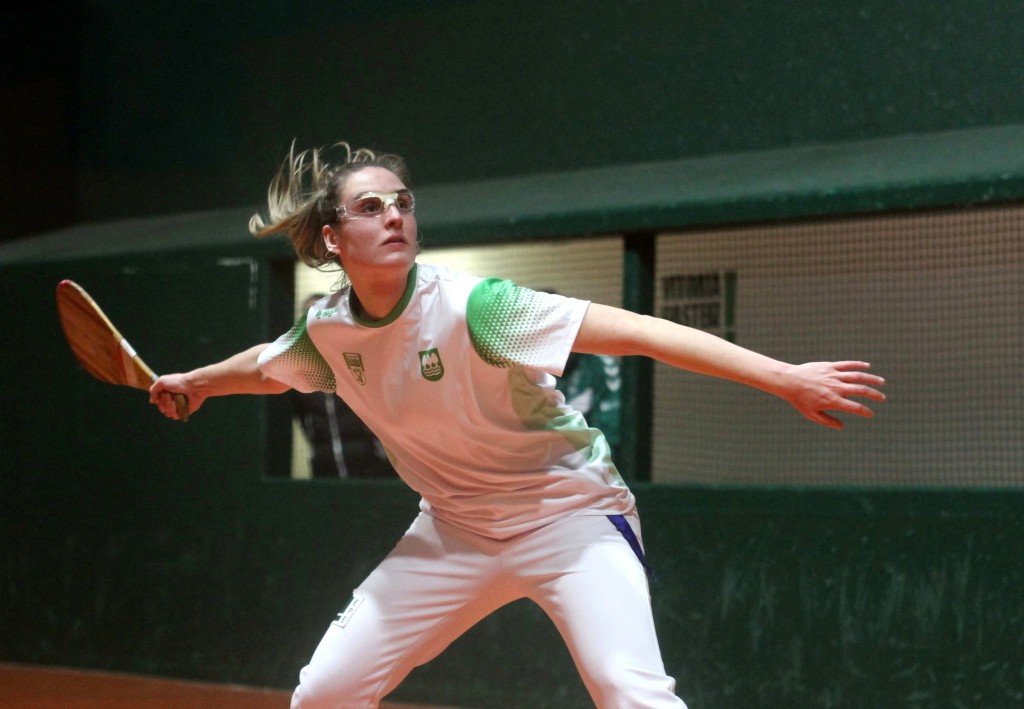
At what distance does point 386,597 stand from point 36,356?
3856 millimetres

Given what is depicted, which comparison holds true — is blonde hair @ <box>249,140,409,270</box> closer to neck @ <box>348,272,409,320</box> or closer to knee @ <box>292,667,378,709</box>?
neck @ <box>348,272,409,320</box>

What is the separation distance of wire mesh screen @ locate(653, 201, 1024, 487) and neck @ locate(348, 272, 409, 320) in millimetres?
2117

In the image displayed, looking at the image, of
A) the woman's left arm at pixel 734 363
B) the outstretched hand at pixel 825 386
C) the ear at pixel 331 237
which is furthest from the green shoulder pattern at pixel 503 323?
the outstretched hand at pixel 825 386

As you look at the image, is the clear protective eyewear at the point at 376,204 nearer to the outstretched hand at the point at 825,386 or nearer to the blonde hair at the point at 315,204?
the blonde hair at the point at 315,204

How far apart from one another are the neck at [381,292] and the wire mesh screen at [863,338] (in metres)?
2.12

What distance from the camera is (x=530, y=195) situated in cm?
548

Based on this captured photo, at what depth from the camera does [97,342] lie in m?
3.80

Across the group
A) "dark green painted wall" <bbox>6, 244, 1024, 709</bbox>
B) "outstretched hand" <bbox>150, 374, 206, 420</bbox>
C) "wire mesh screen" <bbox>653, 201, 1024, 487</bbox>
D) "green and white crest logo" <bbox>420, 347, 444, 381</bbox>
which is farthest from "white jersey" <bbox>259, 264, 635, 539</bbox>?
"wire mesh screen" <bbox>653, 201, 1024, 487</bbox>

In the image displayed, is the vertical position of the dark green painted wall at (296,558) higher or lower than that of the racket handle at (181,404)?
lower

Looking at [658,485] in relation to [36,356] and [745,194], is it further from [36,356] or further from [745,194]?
[36,356]

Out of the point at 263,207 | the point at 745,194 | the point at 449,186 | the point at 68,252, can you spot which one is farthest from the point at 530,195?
the point at 68,252

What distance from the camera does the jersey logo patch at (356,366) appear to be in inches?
120

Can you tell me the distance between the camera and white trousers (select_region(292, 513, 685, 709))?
2.74 m

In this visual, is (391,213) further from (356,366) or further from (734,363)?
(734,363)
